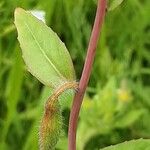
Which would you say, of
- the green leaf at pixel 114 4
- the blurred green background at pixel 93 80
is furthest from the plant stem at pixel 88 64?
the blurred green background at pixel 93 80

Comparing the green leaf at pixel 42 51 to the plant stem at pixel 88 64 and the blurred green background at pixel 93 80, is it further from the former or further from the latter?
the blurred green background at pixel 93 80

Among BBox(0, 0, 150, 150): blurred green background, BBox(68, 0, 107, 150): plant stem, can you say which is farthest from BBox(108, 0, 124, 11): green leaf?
BBox(0, 0, 150, 150): blurred green background

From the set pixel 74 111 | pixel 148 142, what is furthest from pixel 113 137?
pixel 74 111

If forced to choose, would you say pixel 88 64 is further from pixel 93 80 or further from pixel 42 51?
pixel 93 80

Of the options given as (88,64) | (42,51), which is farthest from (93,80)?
(88,64)

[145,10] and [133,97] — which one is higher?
[145,10]

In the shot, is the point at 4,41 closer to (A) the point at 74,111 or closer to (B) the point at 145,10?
(B) the point at 145,10
